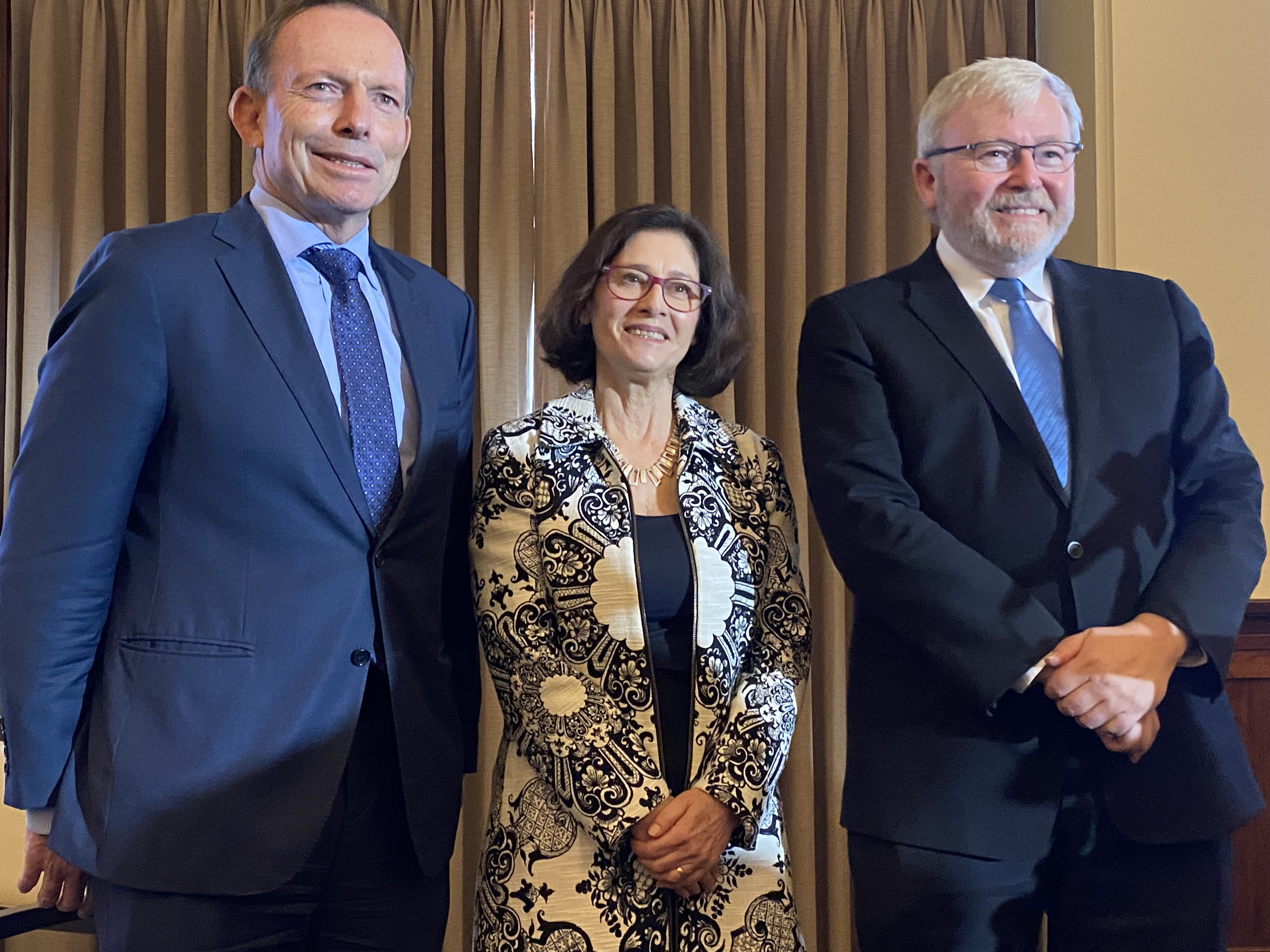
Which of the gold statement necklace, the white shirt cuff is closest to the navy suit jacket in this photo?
the gold statement necklace

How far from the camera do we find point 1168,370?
5.78 ft

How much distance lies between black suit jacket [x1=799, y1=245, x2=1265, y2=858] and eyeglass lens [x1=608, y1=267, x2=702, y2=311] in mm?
311

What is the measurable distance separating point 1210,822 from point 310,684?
48.4 inches

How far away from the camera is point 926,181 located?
1836 mm

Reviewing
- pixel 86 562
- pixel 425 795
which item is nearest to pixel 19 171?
pixel 86 562

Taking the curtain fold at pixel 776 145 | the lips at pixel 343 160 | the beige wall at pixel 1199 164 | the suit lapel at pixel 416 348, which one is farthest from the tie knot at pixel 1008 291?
the curtain fold at pixel 776 145

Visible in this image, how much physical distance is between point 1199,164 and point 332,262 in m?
2.41

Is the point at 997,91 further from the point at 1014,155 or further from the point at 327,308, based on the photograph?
the point at 327,308

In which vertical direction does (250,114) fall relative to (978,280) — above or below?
above

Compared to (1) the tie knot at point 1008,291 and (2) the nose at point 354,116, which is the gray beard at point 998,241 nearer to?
(1) the tie knot at point 1008,291

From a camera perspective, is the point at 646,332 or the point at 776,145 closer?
the point at 646,332

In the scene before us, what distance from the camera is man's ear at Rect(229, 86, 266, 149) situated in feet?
5.86

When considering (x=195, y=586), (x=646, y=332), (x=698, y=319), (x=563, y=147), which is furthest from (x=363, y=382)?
(x=563, y=147)

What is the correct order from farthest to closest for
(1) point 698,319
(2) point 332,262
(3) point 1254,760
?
(3) point 1254,760
(1) point 698,319
(2) point 332,262
